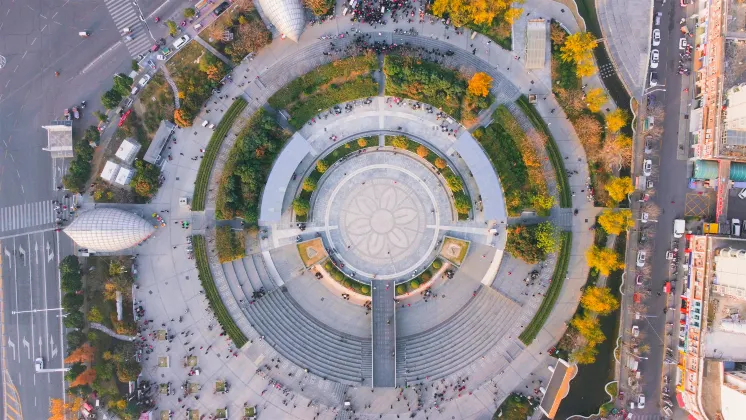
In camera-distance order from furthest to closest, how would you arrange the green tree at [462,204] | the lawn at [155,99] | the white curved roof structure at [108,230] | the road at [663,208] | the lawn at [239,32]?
1. the lawn at [155,99]
2. the green tree at [462,204]
3. the road at [663,208]
4. the lawn at [239,32]
5. the white curved roof structure at [108,230]

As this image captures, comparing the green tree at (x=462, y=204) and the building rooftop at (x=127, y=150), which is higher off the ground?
the building rooftop at (x=127, y=150)

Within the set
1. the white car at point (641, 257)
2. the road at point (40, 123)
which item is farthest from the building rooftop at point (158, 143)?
the white car at point (641, 257)

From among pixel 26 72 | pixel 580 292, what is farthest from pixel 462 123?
pixel 26 72

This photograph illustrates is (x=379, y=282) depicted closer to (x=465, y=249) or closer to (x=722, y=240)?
(x=465, y=249)

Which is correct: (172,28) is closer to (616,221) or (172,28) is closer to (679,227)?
(616,221)

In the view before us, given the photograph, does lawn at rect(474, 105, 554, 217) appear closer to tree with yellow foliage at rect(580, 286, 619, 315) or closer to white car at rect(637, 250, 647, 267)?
tree with yellow foliage at rect(580, 286, 619, 315)

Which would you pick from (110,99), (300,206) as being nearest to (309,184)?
(300,206)

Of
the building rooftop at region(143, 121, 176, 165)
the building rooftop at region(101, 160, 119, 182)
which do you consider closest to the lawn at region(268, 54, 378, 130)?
the building rooftop at region(143, 121, 176, 165)

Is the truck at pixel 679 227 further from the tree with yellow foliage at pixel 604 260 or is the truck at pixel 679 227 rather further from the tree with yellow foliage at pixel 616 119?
the tree with yellow foliage at pixel 616 119
